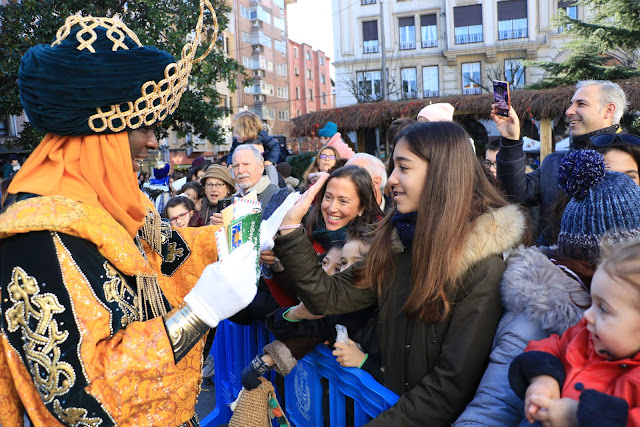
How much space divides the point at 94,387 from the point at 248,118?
5253mm

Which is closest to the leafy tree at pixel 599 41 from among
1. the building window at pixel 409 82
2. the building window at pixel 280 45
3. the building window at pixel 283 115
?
→ the building window at pixel 409 82

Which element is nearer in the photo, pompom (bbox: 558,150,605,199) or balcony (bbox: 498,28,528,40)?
pompom (bbox: 558,150,605,199)

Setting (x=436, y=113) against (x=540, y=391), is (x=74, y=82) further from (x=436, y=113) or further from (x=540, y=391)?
A: (x=436, y=113)

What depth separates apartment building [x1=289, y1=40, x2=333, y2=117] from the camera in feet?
223

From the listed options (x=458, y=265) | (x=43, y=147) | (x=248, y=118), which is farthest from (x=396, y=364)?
(x=248, y=118)

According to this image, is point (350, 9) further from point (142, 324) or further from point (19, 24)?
A: point (142, 324)

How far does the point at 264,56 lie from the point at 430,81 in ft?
97.1

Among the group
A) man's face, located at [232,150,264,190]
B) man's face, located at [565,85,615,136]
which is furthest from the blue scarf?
man's face, located at [232,150,264,190]

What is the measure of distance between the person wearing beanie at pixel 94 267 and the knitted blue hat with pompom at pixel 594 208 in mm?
1152

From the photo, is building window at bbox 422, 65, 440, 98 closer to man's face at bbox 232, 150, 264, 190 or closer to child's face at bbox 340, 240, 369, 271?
man's face at bbox 232, 150, 264, 190

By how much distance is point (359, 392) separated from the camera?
2184mm

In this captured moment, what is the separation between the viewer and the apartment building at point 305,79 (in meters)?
67.9

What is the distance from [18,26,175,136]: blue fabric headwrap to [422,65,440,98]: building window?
3498 centimetres

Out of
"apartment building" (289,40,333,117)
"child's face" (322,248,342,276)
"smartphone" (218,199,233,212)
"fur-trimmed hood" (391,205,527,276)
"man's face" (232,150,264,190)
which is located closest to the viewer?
"fur-trimmed hood" (391,205,527,276)
